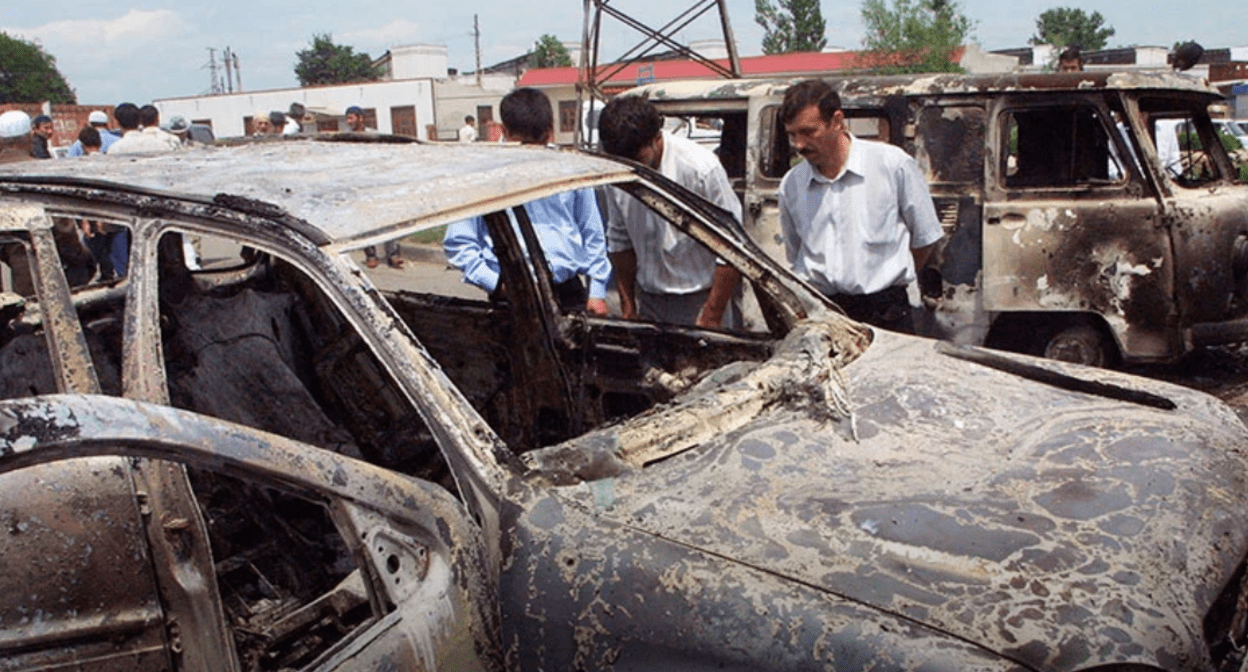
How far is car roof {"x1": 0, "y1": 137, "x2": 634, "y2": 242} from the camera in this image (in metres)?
2.45

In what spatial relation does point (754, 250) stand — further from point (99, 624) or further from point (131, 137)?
point (131, 137)

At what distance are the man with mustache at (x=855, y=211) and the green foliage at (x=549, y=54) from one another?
61117mm

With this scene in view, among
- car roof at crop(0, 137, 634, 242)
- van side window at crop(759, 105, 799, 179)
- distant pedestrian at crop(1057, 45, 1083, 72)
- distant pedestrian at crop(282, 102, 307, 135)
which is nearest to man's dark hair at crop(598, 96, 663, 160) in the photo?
car roof at crop(0, 137, 634, 242)

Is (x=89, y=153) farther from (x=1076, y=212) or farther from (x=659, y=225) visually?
(x=1076, y=212)

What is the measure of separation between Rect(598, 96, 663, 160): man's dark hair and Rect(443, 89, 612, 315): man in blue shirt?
1.02 ft

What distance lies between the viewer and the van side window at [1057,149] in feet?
18.3

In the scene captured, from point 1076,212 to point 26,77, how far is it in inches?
3003

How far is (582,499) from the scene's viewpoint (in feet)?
6.82

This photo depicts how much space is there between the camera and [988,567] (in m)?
1.89

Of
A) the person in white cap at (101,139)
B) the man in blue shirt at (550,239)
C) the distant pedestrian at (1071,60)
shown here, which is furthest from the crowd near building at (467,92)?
the man in blue shirt at (550,239)

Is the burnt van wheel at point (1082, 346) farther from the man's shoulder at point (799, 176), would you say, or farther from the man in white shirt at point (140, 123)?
the man in white shirt at point (140, 123)

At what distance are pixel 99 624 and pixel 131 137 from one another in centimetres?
719

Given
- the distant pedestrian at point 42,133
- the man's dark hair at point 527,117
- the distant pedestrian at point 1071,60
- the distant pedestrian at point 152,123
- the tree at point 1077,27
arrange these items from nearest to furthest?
1. the man's dark hair at point 527,117
2. the distant pedestrian at point 1071,60
3. the distant pedestrian at point 152,123
4. the distant pedestrian at point 42,133
5. the tree at point 1077,27

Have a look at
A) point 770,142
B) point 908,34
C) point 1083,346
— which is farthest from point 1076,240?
point 908,34
